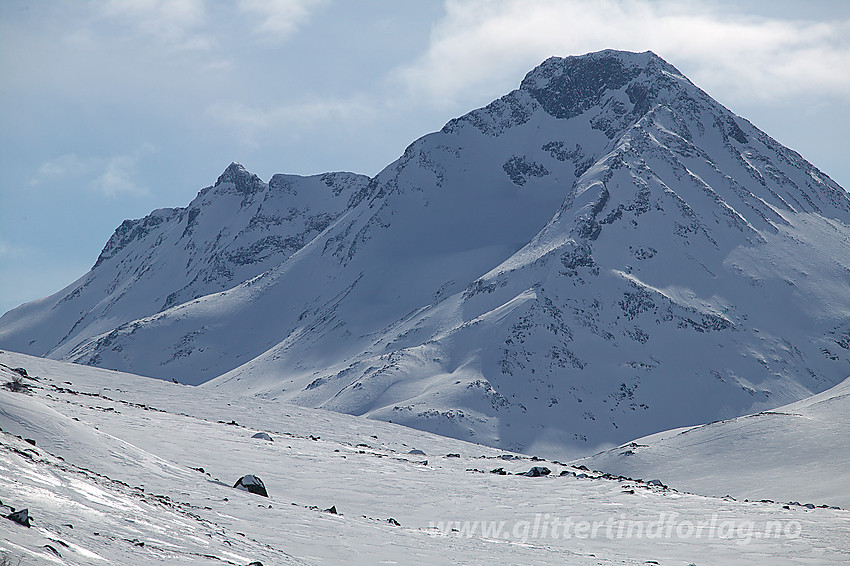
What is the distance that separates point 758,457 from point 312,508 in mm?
49940

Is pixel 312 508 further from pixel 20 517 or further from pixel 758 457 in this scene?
pixel 758 457

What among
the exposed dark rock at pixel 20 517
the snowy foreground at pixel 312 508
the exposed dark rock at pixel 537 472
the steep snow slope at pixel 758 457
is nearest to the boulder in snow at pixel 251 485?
the snowy foreground at pixel 312 508

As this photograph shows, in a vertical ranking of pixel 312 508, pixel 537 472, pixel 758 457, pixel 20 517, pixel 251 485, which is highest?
pixel 758 457

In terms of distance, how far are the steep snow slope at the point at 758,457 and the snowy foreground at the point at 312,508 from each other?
20.1m

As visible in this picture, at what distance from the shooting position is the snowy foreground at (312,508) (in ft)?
59.7

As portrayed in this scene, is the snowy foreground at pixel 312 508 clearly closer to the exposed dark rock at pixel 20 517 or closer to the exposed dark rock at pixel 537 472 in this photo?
the exposed dark rock at pixel 20 517

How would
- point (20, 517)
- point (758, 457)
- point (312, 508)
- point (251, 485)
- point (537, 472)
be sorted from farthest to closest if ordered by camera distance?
point (758, 457), point (537, 472), point (251, 485), point (312, 508), point (20, 517)

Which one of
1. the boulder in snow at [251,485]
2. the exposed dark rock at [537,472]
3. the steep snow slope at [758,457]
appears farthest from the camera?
the steep snow slope at [758,457]

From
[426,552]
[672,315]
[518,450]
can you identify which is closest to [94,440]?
[426,552]

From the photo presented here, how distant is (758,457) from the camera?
66500 millimetres

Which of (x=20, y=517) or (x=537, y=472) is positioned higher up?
(x=537, y=472)

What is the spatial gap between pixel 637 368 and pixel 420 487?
135 m

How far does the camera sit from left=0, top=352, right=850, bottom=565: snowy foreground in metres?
18.2

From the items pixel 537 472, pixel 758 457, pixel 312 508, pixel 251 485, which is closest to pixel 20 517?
pixel 312 508
